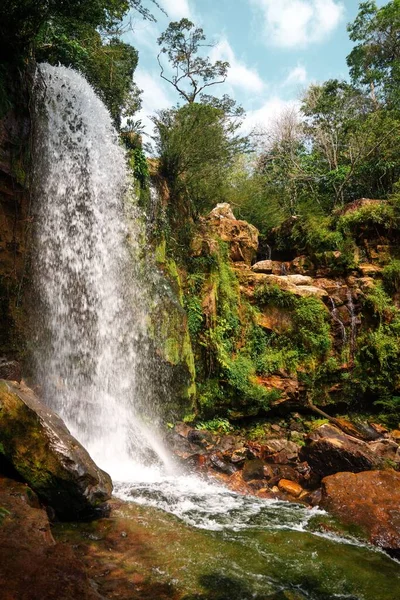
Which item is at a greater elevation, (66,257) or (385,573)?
(66,257)

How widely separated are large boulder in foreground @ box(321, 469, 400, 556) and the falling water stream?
30 cm

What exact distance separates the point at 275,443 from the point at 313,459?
149 centimetres

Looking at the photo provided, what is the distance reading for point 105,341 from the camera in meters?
8.80

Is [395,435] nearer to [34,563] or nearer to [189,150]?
[34,563]

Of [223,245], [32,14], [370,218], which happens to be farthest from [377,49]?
[32,14]

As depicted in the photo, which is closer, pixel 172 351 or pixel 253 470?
pixel 253 470

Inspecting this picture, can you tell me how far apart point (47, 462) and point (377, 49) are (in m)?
29.3

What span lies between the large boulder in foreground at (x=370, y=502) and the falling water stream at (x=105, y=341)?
0.30m

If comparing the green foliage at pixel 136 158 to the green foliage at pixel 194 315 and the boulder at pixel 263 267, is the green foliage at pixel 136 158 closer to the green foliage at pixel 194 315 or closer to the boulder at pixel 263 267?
the green foliage at pixel 194 315

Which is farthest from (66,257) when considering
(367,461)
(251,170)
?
(251,170)

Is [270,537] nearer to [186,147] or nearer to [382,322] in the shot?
[382,322]

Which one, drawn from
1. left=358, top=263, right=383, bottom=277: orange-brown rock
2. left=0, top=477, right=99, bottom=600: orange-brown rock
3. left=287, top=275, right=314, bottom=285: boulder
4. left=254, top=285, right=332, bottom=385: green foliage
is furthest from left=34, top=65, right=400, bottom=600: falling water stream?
left=358, top=263, right=383, bottom=277: orange-brown rock

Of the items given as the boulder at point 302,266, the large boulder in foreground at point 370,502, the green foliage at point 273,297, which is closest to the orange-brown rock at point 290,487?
the large boulder in foreground at point 370,502

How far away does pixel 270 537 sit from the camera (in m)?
4.98
